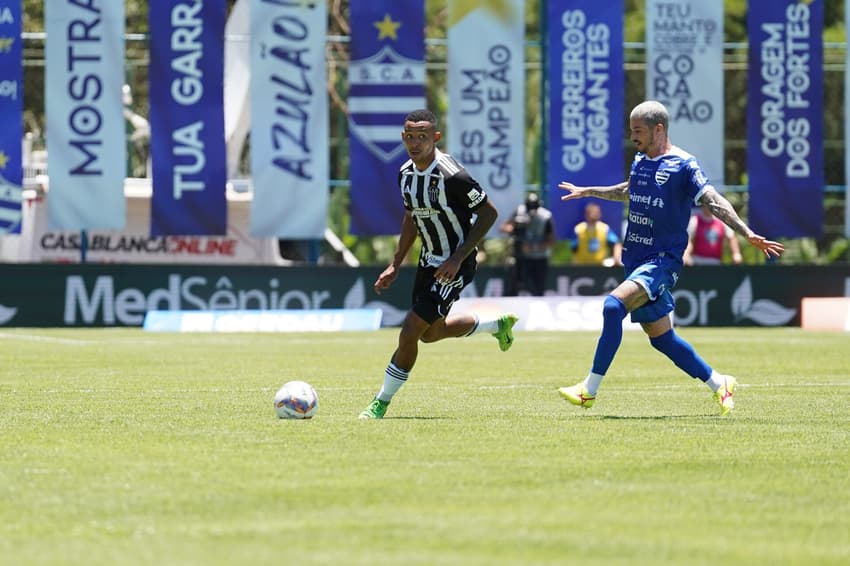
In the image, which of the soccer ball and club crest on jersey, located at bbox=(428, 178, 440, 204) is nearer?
the soccer ball

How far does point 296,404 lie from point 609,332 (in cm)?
230

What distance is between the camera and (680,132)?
95.7ft

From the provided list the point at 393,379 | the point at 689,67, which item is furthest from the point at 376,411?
the point at 689,67

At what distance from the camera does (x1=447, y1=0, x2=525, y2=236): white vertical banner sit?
94.2 feet

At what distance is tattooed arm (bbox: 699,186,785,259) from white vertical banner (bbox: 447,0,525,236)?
663 inches

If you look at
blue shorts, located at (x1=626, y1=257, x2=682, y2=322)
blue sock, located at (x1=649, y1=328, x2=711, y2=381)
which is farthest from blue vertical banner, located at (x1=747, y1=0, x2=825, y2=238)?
blue shorts, located at (x1=626, y1=257, x2=682, y2=322)

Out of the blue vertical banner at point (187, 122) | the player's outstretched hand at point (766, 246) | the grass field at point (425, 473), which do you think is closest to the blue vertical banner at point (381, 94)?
the blue vertical banner at point (187, 122)

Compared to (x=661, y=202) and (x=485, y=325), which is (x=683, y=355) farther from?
(x=485, y=325)

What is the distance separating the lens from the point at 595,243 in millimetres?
28719

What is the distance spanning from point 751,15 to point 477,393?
16749 millimetres

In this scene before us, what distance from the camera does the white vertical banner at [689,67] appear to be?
95.6 feet

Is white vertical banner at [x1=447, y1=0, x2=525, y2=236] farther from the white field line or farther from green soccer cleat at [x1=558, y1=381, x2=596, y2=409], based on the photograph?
green soccer cleat at [x1=558, y1=381, x2=596, y2=409]

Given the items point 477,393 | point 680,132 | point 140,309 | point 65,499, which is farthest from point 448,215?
point 680,132

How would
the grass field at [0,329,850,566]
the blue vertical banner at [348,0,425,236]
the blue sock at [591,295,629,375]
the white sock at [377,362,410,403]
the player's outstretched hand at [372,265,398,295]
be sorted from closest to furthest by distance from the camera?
1. the grass field at [0,329,850,566]
2. the white sock at [377,362,410,403]
3. the blue sock at [591,295,629,375]
4. the player's outstretched hand at [372,265,398,295]
5. the blue vertical banner at [348,0,425,236]
